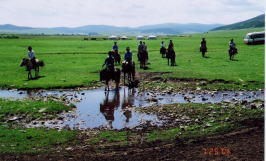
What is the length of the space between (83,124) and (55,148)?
3.68 meters

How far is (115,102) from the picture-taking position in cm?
2133

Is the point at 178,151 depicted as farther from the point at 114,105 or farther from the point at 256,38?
the point at 256,38

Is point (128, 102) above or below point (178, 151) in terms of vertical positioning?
below

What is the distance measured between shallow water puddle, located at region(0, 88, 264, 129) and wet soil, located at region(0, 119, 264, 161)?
342cm

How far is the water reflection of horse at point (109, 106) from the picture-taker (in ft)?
57.7

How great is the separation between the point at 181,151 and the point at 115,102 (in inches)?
405

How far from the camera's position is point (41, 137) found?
13977 mm

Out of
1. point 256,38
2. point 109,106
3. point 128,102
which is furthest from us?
point 256,38

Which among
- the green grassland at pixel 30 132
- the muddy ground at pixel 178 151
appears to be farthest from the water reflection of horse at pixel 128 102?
the muddy ground at pixel 178 151

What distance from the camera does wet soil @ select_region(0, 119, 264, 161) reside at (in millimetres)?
10828

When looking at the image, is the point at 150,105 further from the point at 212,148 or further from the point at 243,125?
the point at 212,148

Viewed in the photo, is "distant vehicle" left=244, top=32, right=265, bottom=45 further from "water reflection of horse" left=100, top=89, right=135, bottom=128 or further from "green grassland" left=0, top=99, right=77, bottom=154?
"green grassland" left=0, top=99, right=77, bottom=154

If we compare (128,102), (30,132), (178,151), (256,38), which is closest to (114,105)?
(128,102)

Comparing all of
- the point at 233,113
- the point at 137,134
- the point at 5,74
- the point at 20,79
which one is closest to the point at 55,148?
the point at 137,134
